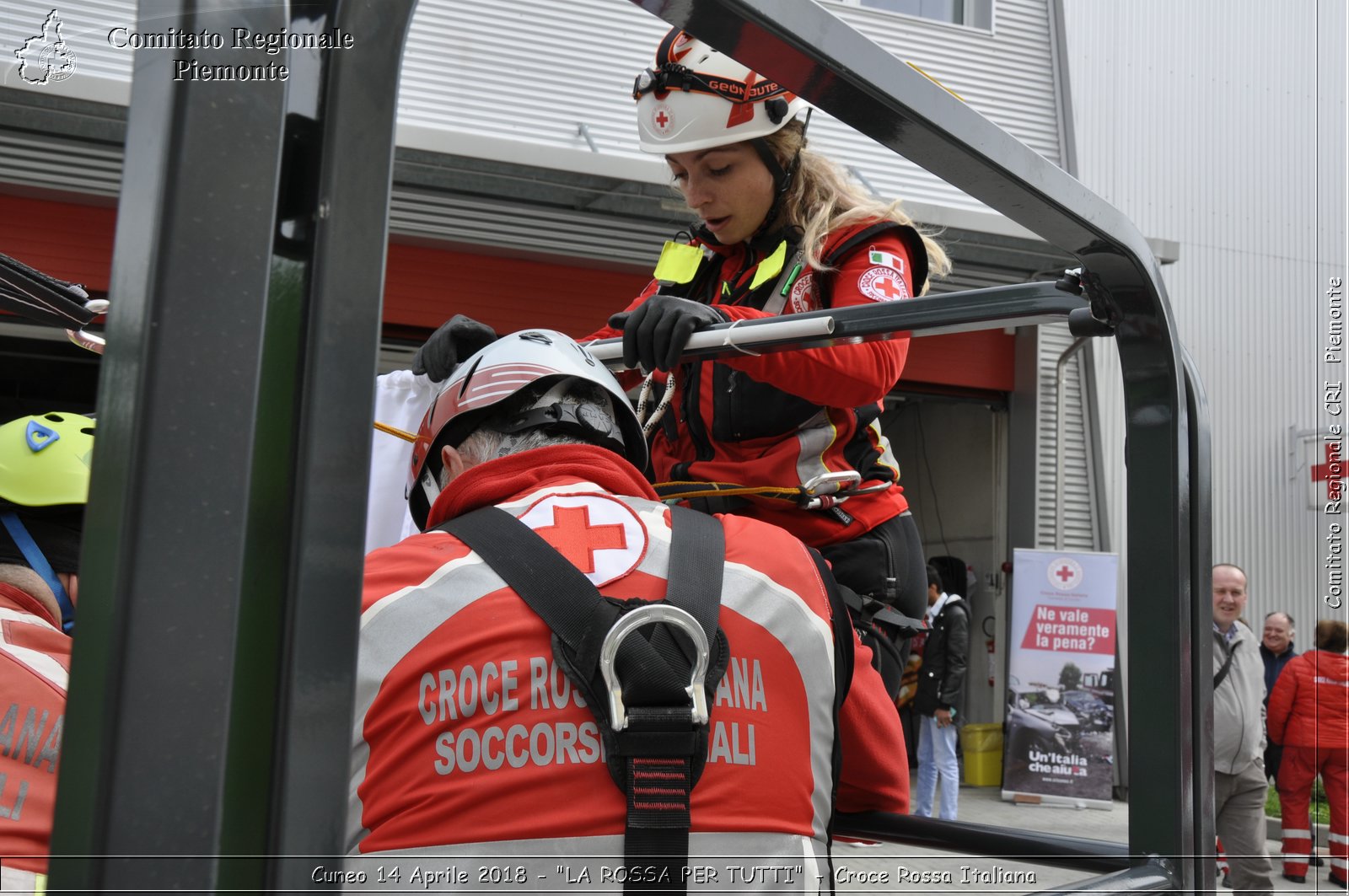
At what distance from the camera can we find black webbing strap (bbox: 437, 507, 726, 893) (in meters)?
1.46

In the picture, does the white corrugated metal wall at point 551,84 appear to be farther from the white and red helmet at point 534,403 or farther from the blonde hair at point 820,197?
the white and red helmet at point 534,403

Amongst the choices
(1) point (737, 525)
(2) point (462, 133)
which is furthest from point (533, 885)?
(2) point (462, 133)

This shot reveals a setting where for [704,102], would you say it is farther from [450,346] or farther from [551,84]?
[551,84]

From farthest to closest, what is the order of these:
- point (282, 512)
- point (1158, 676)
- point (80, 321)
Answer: point (80, 321)
point (1158, 676)
point (282, 512)

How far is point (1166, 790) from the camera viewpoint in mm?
1573

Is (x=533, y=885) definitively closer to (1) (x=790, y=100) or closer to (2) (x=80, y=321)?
(2) (x=80, y=321)

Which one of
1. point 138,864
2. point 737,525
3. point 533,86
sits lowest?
point 138,864

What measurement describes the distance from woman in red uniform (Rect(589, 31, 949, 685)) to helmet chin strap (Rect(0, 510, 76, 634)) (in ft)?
3.65

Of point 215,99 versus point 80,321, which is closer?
point 215,99

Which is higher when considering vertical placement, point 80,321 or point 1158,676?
point 80,321

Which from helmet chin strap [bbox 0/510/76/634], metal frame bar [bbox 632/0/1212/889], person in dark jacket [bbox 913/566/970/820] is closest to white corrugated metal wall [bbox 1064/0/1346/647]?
person in dark jacket [bbox 913/566/970/820]

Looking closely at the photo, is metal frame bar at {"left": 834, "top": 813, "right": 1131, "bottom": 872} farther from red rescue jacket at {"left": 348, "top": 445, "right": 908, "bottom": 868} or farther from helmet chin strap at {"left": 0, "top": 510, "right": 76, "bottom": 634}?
helmet chin strap at {"left": 0, "top": 510, "right": 76, "bottom": 634}

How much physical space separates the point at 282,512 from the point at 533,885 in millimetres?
914

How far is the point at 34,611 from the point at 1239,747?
6.49 m
